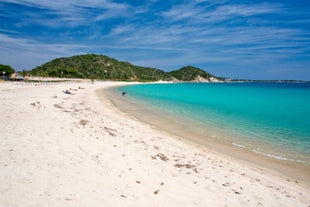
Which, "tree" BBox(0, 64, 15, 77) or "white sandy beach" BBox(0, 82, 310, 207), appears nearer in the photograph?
"white sandy beach" BBox(0, 82, 310, 207)

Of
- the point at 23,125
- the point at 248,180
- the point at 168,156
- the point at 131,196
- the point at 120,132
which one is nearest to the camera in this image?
the point at 131,196

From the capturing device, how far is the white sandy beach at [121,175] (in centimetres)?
505

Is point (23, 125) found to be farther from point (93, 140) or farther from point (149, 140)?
point (149, 140)

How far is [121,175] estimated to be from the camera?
6.31m

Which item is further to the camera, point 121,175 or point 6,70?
point 6,70

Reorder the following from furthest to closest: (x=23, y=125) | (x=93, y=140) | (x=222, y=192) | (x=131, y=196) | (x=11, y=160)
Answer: (x=23, y=125), (x=93, y=140), (x=11, y=160), (x=222, y=192), (x=131, y=196)

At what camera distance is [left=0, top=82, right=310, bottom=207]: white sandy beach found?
16.6 ft

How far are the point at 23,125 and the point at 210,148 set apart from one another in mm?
8763

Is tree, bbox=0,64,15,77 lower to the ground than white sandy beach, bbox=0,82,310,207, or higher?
higher

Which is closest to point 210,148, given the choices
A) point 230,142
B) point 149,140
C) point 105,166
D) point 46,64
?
point 230,142

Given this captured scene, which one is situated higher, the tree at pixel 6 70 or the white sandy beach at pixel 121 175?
the tree at pixel 6 70

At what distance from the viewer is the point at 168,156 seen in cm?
872

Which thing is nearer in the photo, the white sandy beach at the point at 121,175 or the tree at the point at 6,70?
the white sandy beach at the point at 121,175

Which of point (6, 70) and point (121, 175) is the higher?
point (6, 70)
